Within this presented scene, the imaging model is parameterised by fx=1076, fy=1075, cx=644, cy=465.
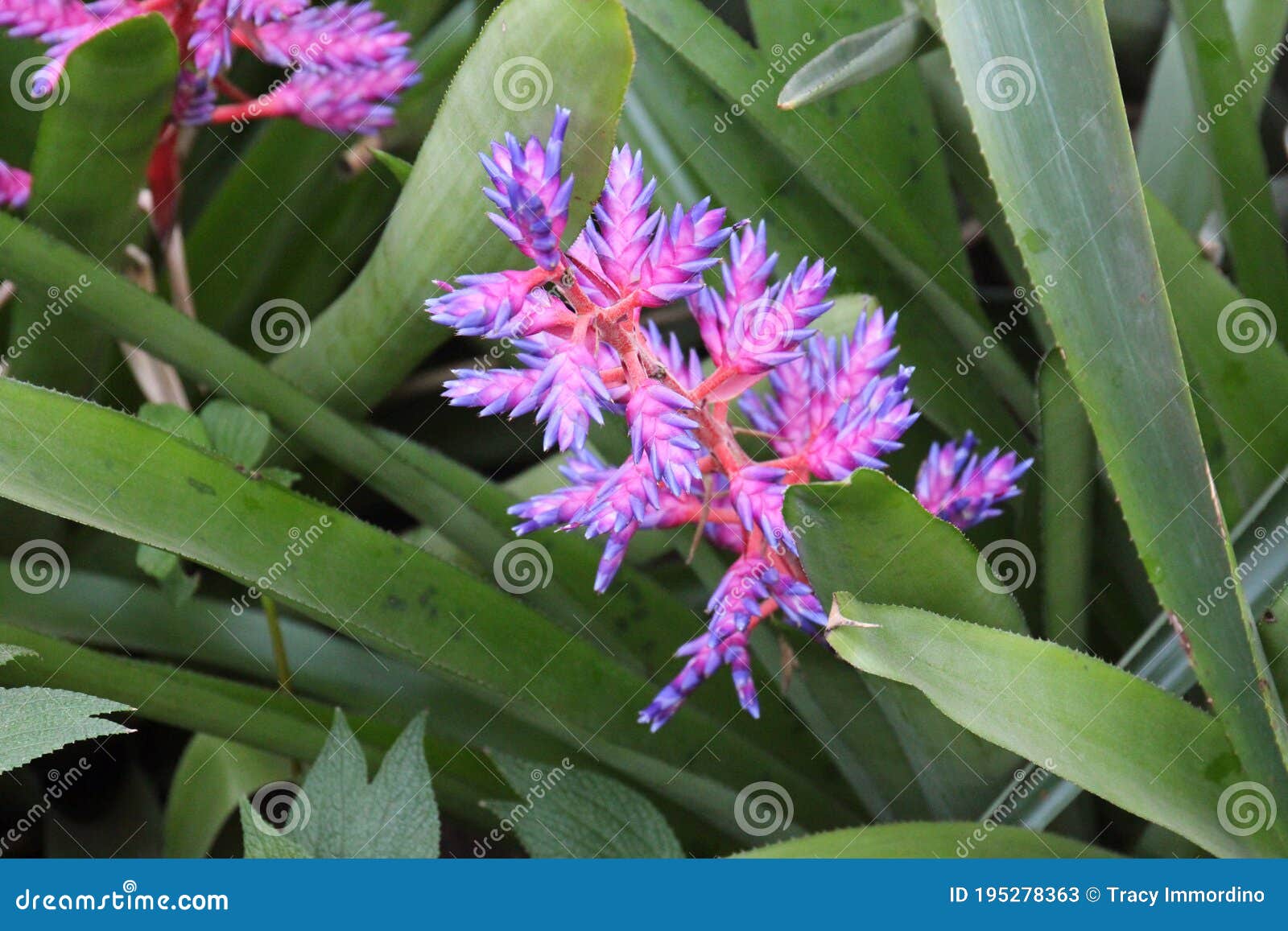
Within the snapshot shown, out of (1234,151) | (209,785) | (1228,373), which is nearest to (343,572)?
(209,785)

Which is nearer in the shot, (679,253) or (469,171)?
(679,253)

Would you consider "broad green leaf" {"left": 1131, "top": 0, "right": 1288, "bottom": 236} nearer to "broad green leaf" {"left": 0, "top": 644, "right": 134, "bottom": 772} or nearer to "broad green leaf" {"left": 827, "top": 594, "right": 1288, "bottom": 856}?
"broad green leaf" {"left": 827, "top": 594, "right": 1288, "bottom": 856}

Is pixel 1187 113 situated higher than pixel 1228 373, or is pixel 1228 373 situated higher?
pixel 1187 113

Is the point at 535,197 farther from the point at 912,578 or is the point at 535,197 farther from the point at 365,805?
the point at 365,805

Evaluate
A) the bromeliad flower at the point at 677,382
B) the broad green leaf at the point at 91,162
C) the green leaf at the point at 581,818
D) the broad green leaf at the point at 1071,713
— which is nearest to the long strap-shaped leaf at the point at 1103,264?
the broad green leaf at the point at 1071,713

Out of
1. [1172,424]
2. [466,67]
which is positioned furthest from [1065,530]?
[466,67]

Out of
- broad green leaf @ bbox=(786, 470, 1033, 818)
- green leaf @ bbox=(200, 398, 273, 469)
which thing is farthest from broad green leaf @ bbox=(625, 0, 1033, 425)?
green leaf @ bbox=(200, 398, 273, 469)

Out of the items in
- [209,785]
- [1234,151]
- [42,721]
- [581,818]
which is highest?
[1234,151]
